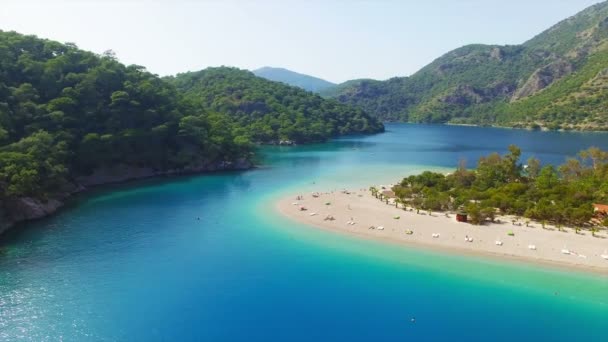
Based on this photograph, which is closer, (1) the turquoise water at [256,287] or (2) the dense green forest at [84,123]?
(1) the turquoise water at [256,287]

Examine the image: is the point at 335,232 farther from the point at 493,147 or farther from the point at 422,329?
the point at 493,147

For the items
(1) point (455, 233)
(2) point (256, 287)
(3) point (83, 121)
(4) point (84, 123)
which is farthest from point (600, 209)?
(3) point (83, 121)

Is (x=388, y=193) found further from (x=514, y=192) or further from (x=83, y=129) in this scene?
(x=83, y=129)

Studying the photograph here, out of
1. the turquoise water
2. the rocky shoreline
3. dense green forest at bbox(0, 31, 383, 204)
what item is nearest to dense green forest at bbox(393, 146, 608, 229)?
the turquoise water

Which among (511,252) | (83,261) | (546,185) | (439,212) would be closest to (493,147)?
(546,185)

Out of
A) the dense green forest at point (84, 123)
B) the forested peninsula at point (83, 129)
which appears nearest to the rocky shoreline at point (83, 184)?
the forested peninsula at point (83, 129)

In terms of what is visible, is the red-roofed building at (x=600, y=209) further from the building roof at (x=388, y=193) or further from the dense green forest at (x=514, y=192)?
the building roof at (x=388, y=193)
